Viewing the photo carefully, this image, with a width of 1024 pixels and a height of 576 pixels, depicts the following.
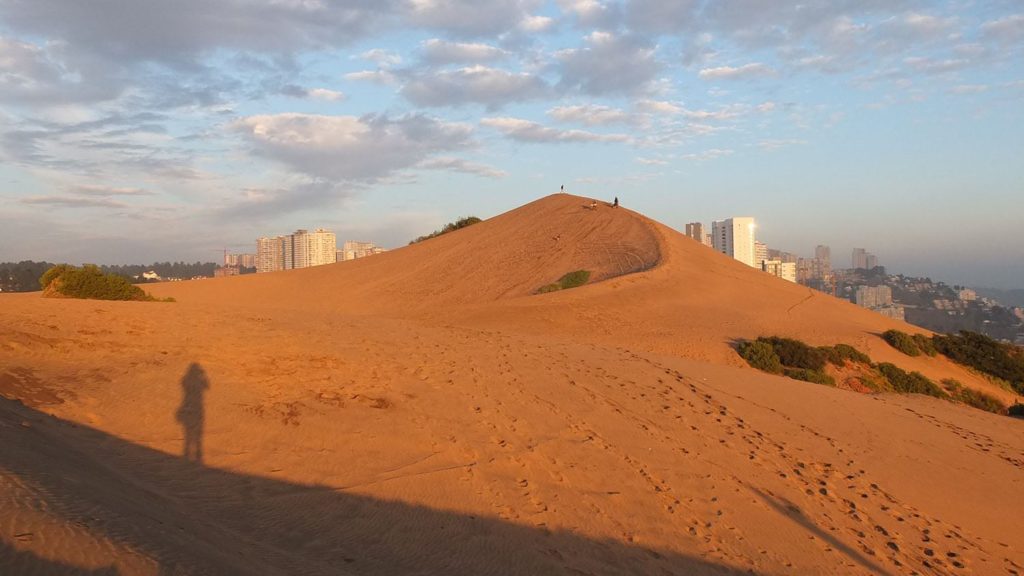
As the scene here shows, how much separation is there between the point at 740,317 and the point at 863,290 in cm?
5122

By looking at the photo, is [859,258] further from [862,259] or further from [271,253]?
[271,253]

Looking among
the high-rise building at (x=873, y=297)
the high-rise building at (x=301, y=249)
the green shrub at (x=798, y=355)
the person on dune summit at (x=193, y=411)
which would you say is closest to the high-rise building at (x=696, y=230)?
the high-rise building at (x=873, y=297)

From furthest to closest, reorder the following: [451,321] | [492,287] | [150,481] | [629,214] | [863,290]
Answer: [863,290], [629,214], [492,287], [451,321], [150,481]

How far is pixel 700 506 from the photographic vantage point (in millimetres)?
7773

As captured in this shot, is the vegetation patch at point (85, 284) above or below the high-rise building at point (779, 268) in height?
below

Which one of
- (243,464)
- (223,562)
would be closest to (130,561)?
(223,562)

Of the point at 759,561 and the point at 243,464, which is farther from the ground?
the point at 243,464

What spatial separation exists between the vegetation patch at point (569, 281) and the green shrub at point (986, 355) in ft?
45.7

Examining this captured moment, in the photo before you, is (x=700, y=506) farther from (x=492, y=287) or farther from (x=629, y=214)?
(x=629, y=214)

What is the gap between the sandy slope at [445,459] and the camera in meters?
5.27

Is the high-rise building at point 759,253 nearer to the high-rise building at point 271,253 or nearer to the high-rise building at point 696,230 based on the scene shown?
the high-rise building at point 696,230

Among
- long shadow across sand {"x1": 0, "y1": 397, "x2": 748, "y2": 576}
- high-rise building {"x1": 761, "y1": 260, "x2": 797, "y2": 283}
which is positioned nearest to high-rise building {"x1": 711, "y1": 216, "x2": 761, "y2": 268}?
high-rise building {"x1": 761, "y1": 260, "x2": 797, "y2": 283}

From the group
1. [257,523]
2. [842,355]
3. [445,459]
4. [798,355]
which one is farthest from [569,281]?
[257,523]

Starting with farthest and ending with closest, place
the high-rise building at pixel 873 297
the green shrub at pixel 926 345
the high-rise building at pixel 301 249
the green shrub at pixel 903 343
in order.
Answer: the high-rise building at pixel 301 249, the high-rise building at pixel 873 297, the green shrub at pixel 926 345, the green shrub at pixel 903 343
